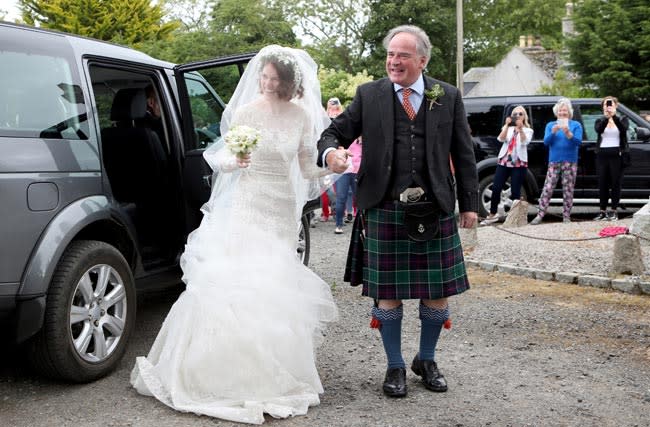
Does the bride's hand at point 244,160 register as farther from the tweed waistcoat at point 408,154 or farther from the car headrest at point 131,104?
the car headrest at point 131,104

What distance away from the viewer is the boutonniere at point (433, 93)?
427cm

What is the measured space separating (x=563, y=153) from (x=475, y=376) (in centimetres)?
752

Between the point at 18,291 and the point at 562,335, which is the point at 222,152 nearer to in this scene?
the point at 18,291

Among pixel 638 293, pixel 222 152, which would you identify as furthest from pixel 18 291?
pixel 638 293

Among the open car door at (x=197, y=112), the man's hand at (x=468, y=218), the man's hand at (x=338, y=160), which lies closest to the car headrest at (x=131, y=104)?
the open car door at (x=197, y=112)

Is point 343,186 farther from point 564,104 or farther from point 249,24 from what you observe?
point 249,24

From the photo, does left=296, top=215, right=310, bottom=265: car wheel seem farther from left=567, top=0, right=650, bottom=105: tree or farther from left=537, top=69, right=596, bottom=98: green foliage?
left=537, top=69, right=596, bottom=98: green foliage

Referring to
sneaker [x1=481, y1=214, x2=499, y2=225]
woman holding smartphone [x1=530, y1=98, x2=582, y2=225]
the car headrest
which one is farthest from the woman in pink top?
the car headrest

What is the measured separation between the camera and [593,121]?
41.0ft

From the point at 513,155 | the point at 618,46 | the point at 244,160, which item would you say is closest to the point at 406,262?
the point at 244,160

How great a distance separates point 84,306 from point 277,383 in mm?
1245

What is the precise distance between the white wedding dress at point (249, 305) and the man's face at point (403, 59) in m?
0.77

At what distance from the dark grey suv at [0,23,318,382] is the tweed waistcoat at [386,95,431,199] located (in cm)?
92

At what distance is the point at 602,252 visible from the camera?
8516 millimetres
